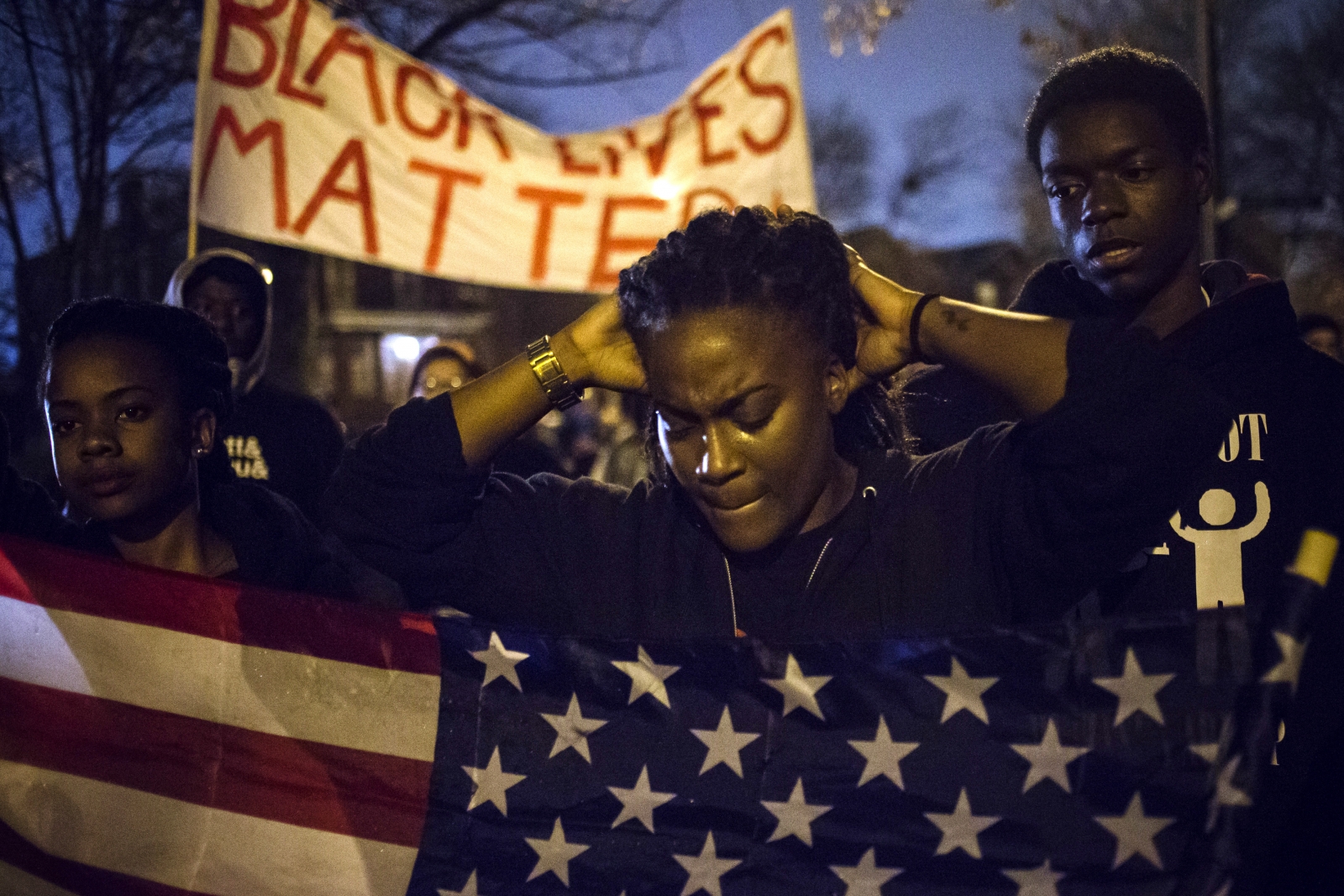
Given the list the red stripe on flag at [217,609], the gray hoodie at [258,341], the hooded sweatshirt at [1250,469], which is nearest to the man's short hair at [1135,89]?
the hooded sweatshirt at [1250,469]

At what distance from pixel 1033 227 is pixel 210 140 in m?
28.8

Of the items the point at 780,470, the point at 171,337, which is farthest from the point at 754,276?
the point at 171,337

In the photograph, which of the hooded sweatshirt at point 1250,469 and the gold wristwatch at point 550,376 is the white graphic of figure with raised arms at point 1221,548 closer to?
the hooded sweatshirt at point 1250,469

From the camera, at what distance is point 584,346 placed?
2244 mm

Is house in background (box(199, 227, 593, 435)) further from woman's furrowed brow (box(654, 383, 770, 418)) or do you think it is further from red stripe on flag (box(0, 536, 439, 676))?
woman's furrowed brow (box(654, 383, 770, 418))

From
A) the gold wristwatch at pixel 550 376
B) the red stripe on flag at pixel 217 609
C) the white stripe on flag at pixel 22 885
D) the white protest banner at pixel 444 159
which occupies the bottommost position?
the white stripe on flag at pixel 22 885

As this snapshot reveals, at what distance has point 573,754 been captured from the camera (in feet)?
6.73

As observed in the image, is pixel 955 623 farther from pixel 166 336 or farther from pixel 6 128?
pixel 6 128

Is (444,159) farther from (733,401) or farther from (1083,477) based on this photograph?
(1083,477)

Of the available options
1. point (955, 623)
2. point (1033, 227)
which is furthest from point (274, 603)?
point (1033, 227)

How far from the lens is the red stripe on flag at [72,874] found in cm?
218

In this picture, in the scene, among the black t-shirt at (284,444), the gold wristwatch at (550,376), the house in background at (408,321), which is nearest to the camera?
the gold wristwatch at (550,376)

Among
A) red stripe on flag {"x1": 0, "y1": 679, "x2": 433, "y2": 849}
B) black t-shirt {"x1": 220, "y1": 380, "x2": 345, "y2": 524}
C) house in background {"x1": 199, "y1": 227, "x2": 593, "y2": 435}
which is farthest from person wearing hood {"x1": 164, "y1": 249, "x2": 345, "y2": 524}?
house in background {"x1": 199, "y1": 227, "x2": 593, "y2": 435}

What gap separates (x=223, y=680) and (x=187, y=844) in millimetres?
300
